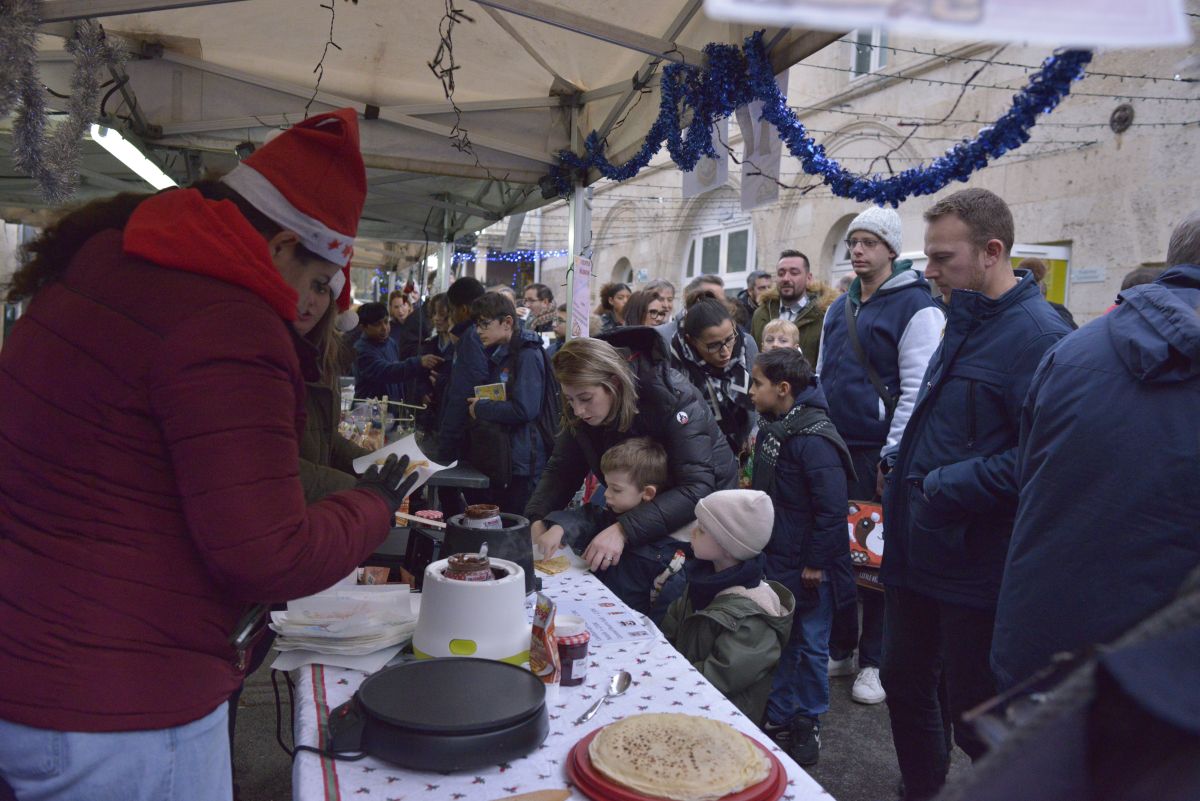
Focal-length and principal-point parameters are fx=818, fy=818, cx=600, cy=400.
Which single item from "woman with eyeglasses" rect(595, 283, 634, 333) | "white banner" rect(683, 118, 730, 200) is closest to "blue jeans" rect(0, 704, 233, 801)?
"white banner" rect(683, 118, 730, 200)

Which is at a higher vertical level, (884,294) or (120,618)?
(884,294)

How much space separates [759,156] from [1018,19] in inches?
104

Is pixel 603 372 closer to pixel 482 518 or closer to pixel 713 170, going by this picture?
pixel 482 518

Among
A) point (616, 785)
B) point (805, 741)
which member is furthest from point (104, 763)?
point (805, 741)

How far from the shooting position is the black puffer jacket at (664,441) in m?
2.51

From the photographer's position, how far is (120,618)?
1.08 m

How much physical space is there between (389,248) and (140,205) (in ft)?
43.6

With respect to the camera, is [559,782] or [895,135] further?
[895,135]

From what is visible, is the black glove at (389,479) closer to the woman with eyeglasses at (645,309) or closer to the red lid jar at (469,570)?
the red lid jar at (469,570)

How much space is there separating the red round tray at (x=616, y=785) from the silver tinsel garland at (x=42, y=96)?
95.7 inches

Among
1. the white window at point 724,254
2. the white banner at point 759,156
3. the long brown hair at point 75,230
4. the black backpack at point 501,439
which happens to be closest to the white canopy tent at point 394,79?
the white banner at point 759,156

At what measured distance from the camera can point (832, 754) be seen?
311 cm

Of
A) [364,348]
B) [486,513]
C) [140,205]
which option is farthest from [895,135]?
[140,205]

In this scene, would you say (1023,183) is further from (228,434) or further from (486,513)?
(228,434)
